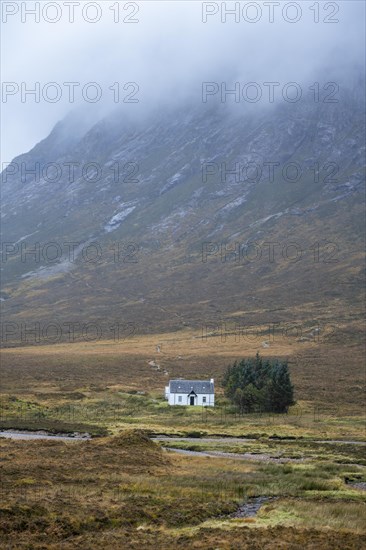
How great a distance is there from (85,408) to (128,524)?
64.2 meters

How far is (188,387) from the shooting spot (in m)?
90.2

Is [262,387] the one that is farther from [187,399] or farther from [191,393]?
[187,399]

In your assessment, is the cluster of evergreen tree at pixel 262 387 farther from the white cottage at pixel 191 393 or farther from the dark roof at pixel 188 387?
the white cottage at pixel 191 393

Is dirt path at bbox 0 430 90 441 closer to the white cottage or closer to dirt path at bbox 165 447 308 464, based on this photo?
dirt path at bbox 165 447 308 464

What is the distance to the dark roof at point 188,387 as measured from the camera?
3541 inches

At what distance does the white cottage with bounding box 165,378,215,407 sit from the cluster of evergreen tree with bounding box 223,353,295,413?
323 cm

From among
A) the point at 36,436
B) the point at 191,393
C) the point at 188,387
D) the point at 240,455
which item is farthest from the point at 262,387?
the point at 240,455

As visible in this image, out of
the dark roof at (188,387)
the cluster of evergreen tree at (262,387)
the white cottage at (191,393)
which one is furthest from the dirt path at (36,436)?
the cluster of evergreen tree at (262,387)

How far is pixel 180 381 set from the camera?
90625 millimetres

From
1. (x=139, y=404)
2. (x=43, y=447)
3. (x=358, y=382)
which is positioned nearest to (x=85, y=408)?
(x=139, y=404)

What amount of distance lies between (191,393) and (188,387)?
95 centimetres

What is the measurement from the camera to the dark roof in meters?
89.9

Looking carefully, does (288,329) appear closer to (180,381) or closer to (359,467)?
(180,381)

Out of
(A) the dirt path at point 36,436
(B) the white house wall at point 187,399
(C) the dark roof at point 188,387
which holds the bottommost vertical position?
(A) the dirt path at point 36,436
